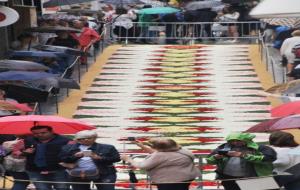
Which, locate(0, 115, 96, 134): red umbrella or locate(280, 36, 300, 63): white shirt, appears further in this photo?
locate(280, 36, 300, 63): white shirt

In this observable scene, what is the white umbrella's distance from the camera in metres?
17.2

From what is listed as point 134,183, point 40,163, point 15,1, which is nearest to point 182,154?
point 134,183

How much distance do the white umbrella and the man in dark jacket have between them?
321cm

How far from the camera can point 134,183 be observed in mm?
17172

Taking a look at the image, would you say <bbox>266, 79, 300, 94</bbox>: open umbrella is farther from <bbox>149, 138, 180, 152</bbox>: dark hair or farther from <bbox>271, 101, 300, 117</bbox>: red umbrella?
<bbox>149, 138, 180, 152</bbox>: dark hair

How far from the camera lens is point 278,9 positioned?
56.6 ft

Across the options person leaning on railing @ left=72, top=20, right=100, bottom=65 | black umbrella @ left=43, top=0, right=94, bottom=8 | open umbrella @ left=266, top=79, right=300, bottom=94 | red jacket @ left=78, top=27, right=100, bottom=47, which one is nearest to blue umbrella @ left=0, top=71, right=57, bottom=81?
open umbrella @ left=266, top=79, right=300, bottom=94

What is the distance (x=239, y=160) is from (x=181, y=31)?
24392 mm

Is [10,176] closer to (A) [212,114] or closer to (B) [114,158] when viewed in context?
(B) [114,158]

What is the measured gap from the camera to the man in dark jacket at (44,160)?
17.4 meters

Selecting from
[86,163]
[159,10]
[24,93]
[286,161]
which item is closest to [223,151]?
[286,161]

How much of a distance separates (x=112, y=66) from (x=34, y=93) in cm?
919

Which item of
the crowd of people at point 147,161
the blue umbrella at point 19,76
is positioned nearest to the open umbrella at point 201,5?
the blue umbrella at point 19,76

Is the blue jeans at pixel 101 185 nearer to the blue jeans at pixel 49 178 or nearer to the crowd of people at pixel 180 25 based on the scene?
the blue jeans at pixel 49 178
